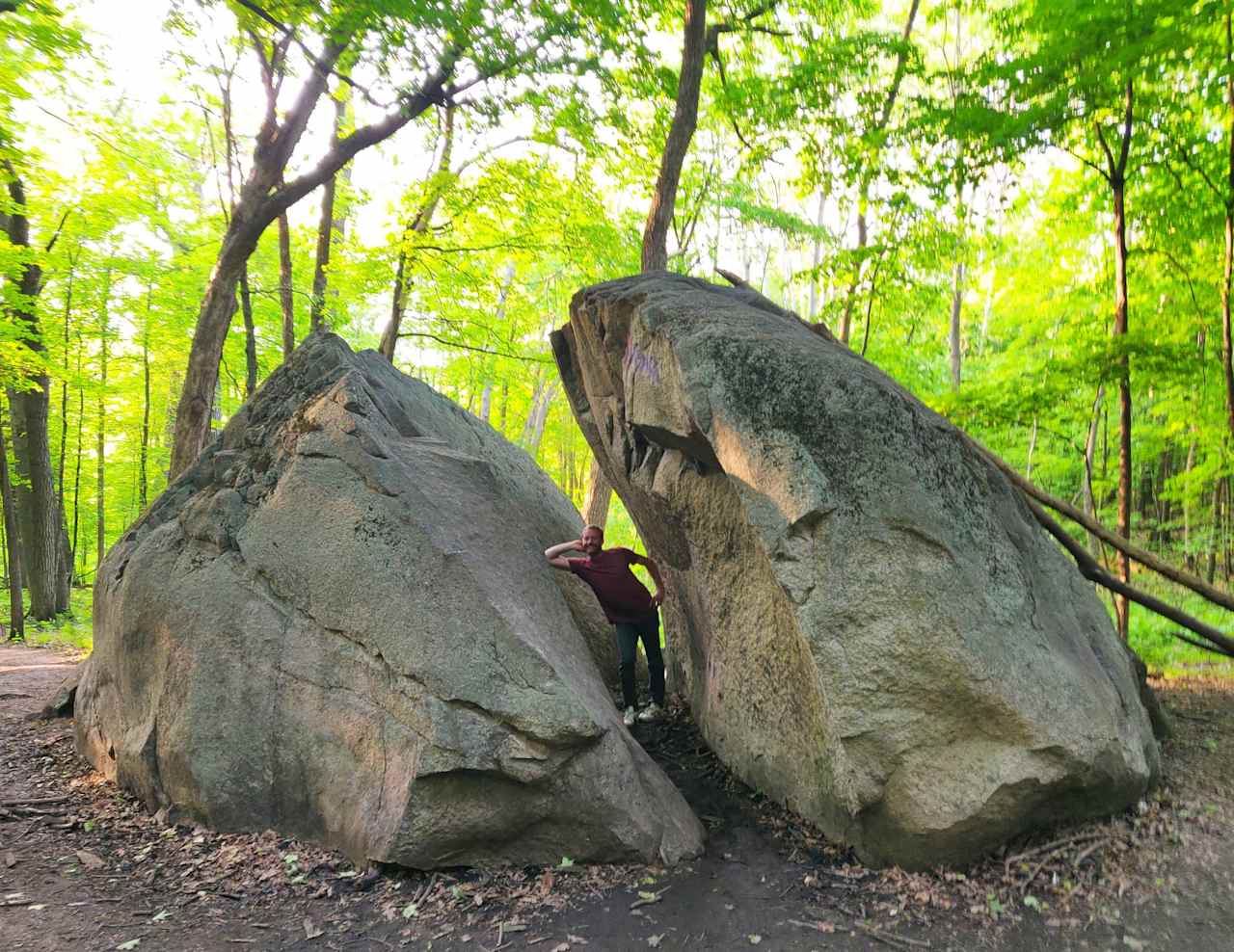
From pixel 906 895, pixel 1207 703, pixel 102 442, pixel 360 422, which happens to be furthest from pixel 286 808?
pixel 102 442

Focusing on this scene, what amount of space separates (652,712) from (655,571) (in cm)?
144

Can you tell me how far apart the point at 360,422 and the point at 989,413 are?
7.66 metres

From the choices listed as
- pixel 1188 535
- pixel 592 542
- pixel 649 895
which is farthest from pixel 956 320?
pixel 649 895

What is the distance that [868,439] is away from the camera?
502cm

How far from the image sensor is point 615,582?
22.5ft

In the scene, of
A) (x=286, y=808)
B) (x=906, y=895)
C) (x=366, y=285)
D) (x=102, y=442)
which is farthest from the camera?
(x=102, y=442)

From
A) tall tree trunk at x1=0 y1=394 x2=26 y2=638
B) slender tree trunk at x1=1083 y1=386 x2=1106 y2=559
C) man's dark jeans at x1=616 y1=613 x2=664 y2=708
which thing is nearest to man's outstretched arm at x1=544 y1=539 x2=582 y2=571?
man's dark jeans at x1=616 y1=613 x2=664 y2=708

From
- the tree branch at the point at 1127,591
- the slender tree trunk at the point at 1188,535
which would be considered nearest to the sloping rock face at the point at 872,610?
the tree branch at the point at 1127,591

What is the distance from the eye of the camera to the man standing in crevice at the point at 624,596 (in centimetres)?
681

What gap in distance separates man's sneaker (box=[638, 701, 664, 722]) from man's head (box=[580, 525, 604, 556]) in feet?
5.94

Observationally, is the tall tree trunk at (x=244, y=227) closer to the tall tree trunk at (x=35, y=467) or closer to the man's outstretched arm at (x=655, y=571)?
the tall tree trunk at (x=35, y=467)

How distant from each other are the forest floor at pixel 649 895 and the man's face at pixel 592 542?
102 inches

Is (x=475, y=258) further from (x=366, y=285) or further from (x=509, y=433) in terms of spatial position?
(x=509, y=433)

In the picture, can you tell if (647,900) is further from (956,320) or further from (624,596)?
(956,320)
